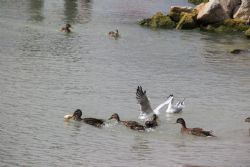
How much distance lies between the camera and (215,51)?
3247cm

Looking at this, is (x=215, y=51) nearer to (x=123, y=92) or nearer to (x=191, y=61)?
(x=191, y=61)

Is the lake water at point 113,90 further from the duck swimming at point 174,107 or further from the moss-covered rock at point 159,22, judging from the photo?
the moss-covered rock at point 159,22

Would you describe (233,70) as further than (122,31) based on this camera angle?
No

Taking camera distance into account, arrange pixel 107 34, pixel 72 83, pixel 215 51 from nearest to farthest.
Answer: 1. pixel 72 83
2. pixel 215 51
3. pixel 107 34

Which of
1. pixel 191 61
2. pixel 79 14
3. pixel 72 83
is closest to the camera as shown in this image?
pixel 72 83

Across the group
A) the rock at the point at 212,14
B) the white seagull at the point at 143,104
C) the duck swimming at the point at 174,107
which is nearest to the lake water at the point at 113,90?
the duck swimming at the point at 174,107

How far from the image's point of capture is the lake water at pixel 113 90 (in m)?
15.6

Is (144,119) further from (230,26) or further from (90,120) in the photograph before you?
(230,26)

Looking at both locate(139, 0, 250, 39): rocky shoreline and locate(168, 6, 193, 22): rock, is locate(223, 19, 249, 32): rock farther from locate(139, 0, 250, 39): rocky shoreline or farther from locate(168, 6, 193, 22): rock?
locate(168, 6, 193, 22): rock

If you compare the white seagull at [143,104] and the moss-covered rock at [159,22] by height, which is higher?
the white seagull at [143,104]

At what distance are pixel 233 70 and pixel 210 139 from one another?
10790 mm

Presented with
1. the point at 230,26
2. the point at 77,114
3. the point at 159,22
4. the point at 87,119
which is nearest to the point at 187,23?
the point at 159,22

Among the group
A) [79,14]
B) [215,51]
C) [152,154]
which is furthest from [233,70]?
[79,14]

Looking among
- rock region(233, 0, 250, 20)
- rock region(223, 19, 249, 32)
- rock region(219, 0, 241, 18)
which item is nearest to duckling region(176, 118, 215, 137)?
rock region(223, 19, 249, 32)
